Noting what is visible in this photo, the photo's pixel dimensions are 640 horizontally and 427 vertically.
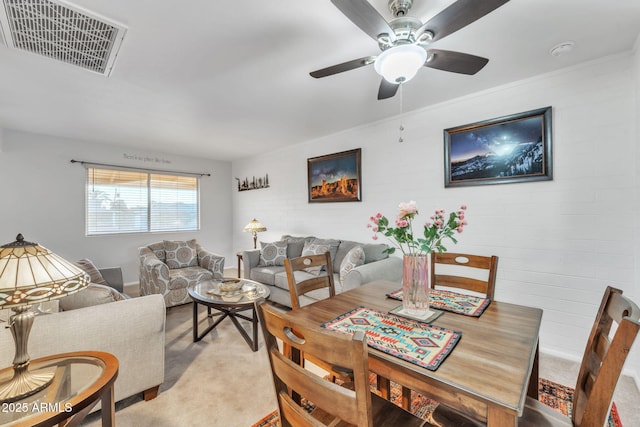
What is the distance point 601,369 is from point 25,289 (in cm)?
190

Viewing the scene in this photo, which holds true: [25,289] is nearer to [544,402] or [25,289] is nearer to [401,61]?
[401,61]

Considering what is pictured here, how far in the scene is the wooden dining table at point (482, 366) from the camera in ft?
2.50

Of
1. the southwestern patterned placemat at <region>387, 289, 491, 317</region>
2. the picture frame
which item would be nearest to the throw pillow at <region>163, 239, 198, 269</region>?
the picture frame

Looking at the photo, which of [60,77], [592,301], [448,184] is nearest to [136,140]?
[60,77]

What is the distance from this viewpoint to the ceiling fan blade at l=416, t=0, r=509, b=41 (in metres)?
1.14

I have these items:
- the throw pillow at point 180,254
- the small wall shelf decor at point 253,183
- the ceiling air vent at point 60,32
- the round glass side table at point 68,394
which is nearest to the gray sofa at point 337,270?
the throw pillow at point 180,254

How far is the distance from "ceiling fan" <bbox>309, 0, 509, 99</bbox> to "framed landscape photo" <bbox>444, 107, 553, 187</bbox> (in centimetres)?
124

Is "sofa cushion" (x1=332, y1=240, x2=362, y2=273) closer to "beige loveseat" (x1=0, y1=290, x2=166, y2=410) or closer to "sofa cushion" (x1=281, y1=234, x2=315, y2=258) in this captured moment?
"sofa cushion" (x1=281, y1=234, x2=315, y2=258)

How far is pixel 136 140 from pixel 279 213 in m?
2.52

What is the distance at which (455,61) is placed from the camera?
62.8 inches

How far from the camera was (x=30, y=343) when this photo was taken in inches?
56.4

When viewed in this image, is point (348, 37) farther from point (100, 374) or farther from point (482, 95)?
point (100, 374)

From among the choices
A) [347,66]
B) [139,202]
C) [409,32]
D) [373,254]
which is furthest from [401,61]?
[139,202]

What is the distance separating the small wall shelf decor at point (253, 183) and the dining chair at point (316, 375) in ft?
15.1
